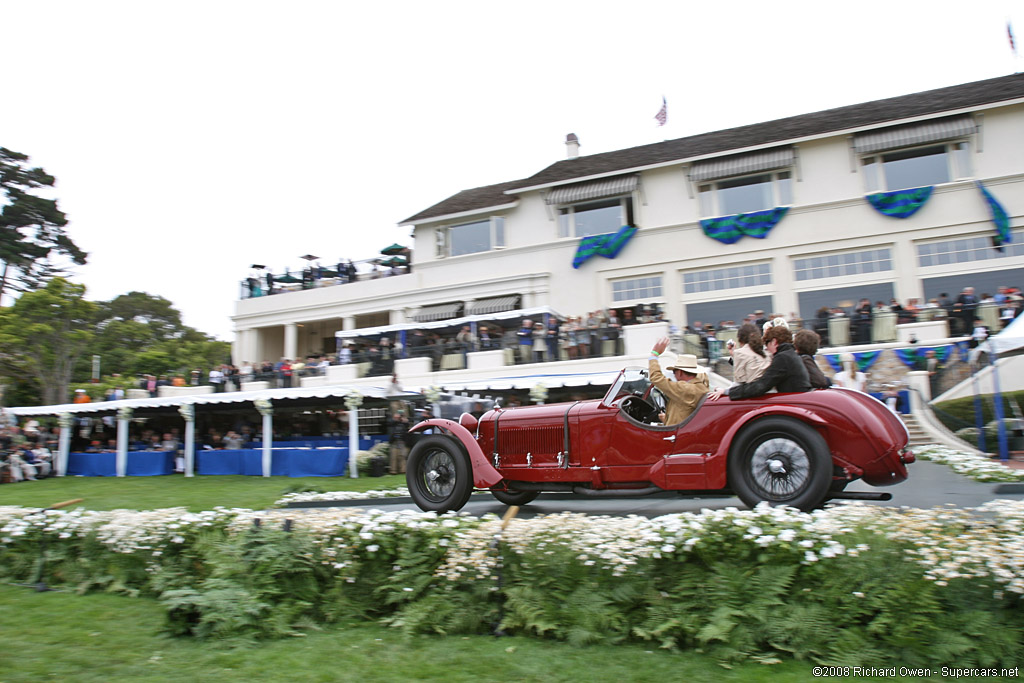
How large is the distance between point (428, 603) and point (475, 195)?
29.3 meters

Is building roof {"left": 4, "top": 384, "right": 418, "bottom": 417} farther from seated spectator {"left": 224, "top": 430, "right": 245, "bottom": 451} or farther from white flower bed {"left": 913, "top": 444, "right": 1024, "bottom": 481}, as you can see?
white flower bed {"left": 913, "top": 444, "right": 1024, "bottom": 481}

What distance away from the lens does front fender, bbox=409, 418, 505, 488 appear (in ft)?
23.3

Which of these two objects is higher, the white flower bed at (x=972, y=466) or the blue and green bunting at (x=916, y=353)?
the blue and green bunting at (x=916, y=353)

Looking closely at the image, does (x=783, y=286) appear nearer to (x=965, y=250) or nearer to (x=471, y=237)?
(x=965, y=250)

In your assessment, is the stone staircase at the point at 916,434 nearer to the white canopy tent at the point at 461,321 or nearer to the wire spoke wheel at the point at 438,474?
the wire spoke wheel at the point at 438,474

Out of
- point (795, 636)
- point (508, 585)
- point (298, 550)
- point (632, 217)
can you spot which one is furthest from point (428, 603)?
point (632, 217)

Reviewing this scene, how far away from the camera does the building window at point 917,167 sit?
22.8 meters

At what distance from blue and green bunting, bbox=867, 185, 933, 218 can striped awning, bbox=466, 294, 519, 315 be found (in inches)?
544

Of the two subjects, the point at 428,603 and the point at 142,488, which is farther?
the point at 142,488

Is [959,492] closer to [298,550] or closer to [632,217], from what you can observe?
[298,550]

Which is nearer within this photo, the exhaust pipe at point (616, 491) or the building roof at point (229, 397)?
the exhaust pipe at point (616, 491)

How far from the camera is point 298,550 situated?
17.6 feet

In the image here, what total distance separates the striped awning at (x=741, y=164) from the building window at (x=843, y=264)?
367cm

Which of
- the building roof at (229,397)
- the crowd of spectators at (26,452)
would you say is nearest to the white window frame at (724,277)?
the building roof at (229,397)
